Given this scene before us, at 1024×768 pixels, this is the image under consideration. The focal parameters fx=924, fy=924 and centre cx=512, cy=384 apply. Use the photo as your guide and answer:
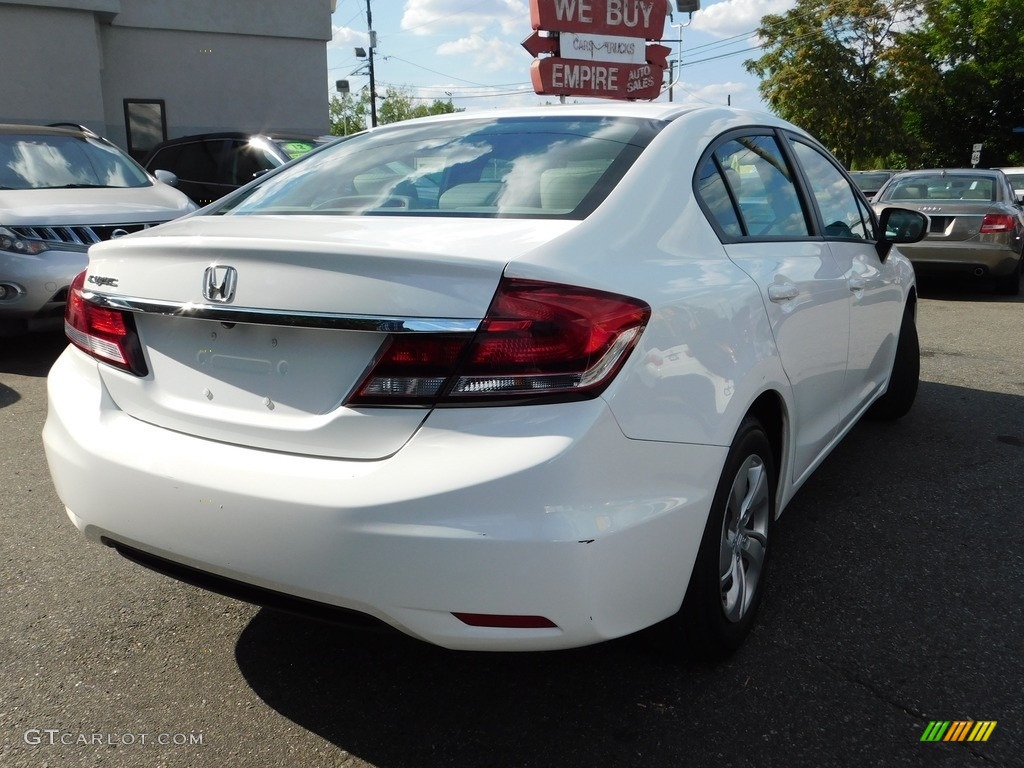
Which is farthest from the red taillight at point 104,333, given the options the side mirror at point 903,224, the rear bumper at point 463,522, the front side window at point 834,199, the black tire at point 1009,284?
the black tire at point 1009,284

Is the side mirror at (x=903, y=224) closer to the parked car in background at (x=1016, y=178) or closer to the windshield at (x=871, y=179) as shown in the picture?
the windshield at (x=871, y=179)

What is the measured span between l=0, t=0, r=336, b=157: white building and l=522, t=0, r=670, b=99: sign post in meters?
6.66

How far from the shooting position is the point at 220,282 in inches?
83.5

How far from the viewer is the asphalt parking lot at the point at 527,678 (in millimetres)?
2244

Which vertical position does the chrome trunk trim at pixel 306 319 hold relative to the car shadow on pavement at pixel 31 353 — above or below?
above

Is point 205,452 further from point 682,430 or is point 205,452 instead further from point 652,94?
point 652,94

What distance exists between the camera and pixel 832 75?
3747 cm

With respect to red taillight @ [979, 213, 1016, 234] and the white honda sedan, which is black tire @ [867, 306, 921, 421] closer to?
the white honda sedan

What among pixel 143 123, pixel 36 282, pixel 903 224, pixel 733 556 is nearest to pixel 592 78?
pixel 143 123

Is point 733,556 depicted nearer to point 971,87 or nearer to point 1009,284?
point 1009,284

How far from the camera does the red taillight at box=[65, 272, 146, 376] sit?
2.35 metres

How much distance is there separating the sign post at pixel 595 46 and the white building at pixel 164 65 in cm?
666

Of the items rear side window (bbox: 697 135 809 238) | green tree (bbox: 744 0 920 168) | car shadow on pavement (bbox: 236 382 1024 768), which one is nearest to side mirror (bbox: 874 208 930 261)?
rear side window (bbox: 697 135 809 238)

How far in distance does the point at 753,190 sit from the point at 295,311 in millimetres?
1666
